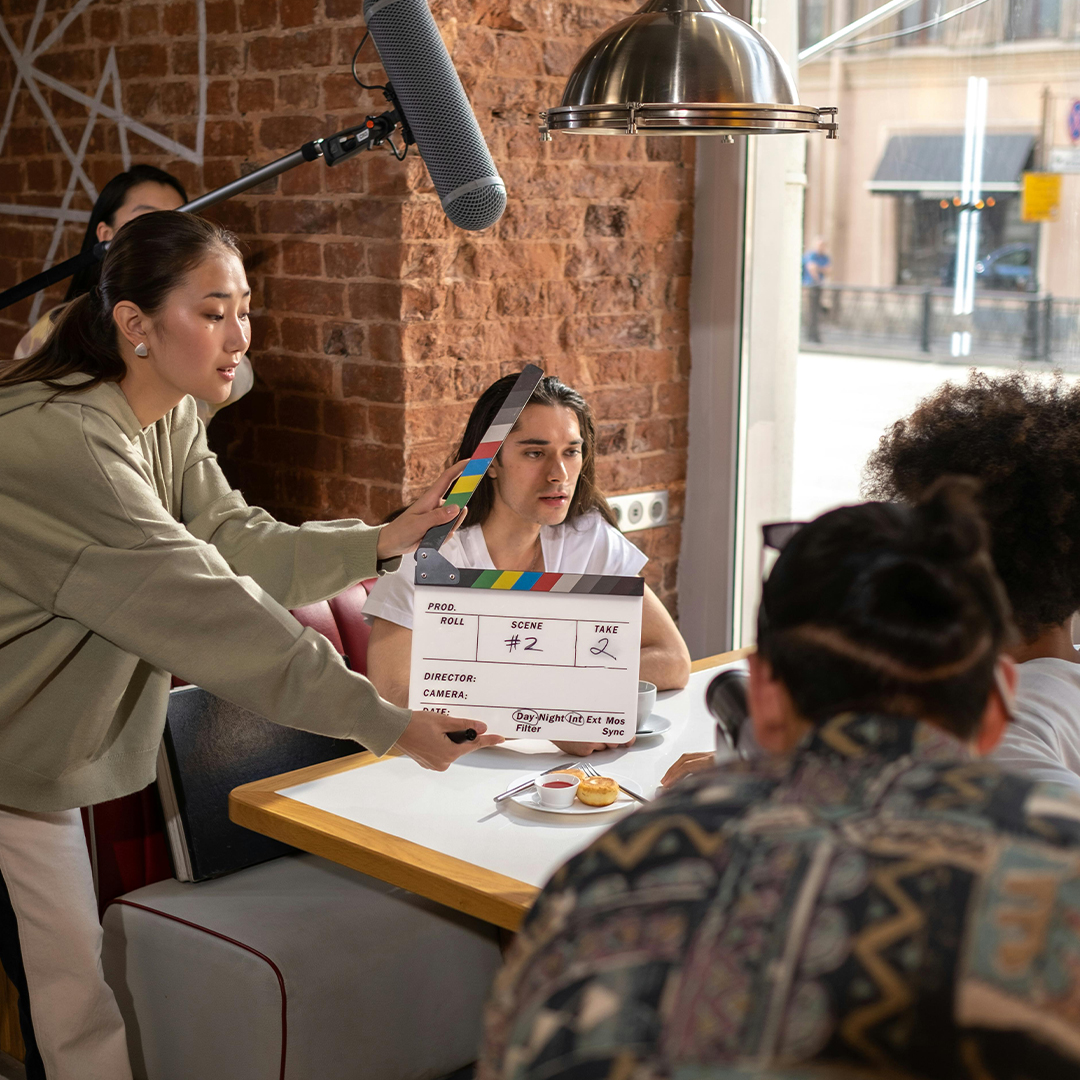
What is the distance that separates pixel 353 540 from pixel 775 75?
36.3 inches

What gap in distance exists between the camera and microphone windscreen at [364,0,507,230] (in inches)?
77.6

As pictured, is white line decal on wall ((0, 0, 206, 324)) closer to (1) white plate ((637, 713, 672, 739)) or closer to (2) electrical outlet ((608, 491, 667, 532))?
(2) electrical outlet ((608, 491, 667, 532))

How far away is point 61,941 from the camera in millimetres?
1955

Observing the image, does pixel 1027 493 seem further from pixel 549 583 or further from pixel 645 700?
pixel 645 700

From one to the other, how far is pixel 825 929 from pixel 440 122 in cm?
157

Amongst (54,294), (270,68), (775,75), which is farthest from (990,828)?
(54,294)

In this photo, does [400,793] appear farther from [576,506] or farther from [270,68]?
[270,68]

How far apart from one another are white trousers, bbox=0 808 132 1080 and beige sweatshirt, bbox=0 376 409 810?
0.29 feet

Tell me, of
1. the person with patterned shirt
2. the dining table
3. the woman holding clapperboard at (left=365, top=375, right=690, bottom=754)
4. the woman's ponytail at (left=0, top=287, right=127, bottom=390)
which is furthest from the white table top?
the person with patterned shirt

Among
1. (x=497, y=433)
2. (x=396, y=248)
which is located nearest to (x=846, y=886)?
(x=497, y=433)

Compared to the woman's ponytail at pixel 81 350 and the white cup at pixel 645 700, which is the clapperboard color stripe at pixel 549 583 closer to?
→ the white cup at pixel 645 700

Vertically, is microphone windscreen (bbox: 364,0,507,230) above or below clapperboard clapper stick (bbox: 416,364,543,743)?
above

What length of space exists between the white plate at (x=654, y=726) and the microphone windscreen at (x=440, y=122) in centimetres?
82

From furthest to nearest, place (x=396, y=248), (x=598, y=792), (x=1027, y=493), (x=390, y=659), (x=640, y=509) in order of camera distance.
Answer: (x=640, y=509)
(x=396, y=248)
(x=390, y=659)
(x=598, y=792)
(x=1027, y=493)
